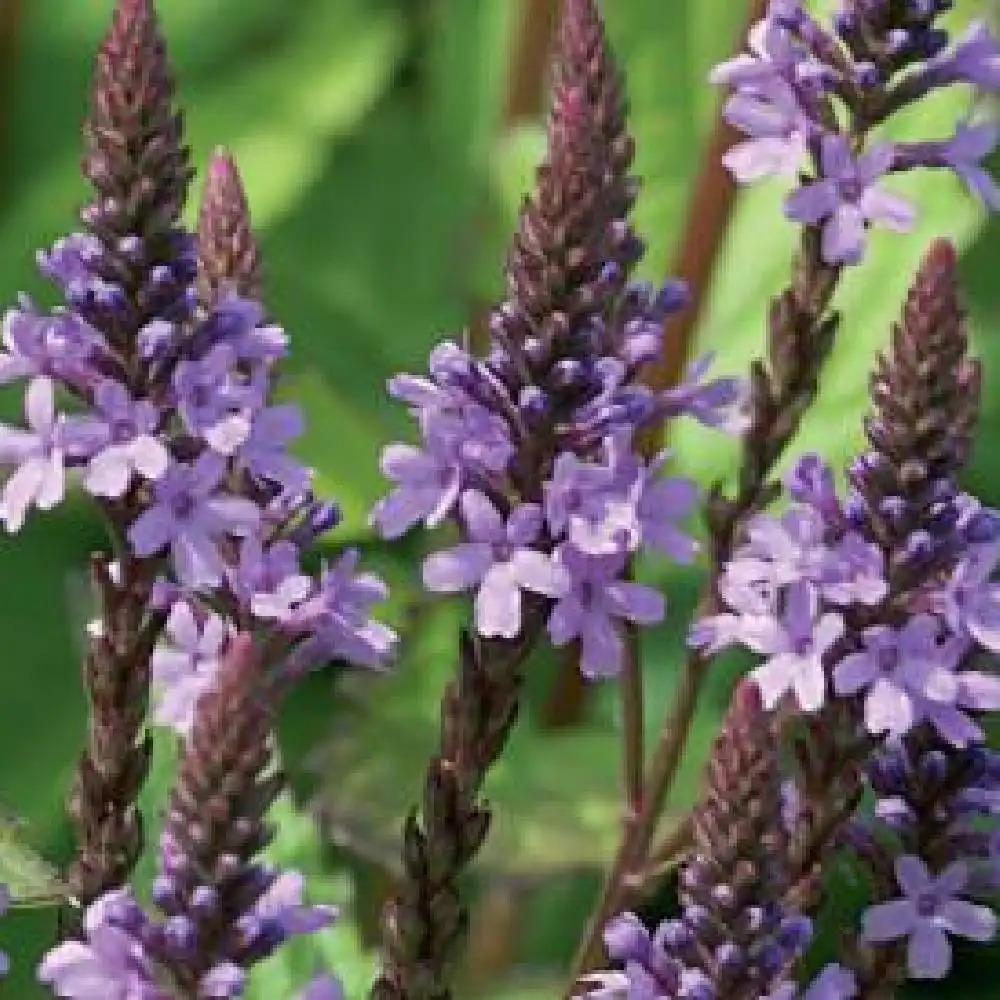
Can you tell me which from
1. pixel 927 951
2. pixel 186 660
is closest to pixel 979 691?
pixel 927 951

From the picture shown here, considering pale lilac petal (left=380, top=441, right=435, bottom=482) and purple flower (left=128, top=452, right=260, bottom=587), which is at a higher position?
pale lilac petal (left=380, top=441, right=435, bottom=482)

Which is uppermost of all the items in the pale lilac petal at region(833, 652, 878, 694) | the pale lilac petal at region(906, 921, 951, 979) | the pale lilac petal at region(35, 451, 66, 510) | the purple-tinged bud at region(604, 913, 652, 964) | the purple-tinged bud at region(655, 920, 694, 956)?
the pale lilac petal at region(35, 451, 66, 510)

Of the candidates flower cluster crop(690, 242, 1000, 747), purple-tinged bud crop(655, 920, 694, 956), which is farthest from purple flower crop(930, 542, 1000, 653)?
purple-tinged bud crop(655, 920, 694, 956)

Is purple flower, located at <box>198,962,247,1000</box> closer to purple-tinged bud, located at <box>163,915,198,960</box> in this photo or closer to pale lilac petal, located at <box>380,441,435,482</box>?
purple-tinged bud, located at <box>163,915,198,960</box>

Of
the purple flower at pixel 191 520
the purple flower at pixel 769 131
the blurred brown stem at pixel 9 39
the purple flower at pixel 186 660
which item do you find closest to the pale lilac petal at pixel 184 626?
the purple flower at pixel 186 660

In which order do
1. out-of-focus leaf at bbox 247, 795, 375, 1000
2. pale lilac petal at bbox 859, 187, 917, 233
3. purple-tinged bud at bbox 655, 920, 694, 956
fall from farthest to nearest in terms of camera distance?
out-of-focus leaf at bbox 247, 795, 375, 1000
pale lilac petal at bbox 859, 187, 917, 233
purple-tinged bud at bbox 655, 920, 694, 956

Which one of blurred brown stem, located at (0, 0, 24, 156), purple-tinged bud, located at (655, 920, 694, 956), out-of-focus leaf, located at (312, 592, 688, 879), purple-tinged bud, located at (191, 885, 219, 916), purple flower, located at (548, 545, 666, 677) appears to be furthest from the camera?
blurred brown stem, located at (0, 0, 24, 156)

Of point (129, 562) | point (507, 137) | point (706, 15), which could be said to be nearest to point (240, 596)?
point (129, 562)

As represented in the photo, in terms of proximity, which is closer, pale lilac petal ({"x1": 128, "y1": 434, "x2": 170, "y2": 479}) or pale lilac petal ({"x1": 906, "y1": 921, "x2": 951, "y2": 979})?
pale lilac petal ({"x1": 128, "y1": 434, "x2": 170, "y2": 479})
